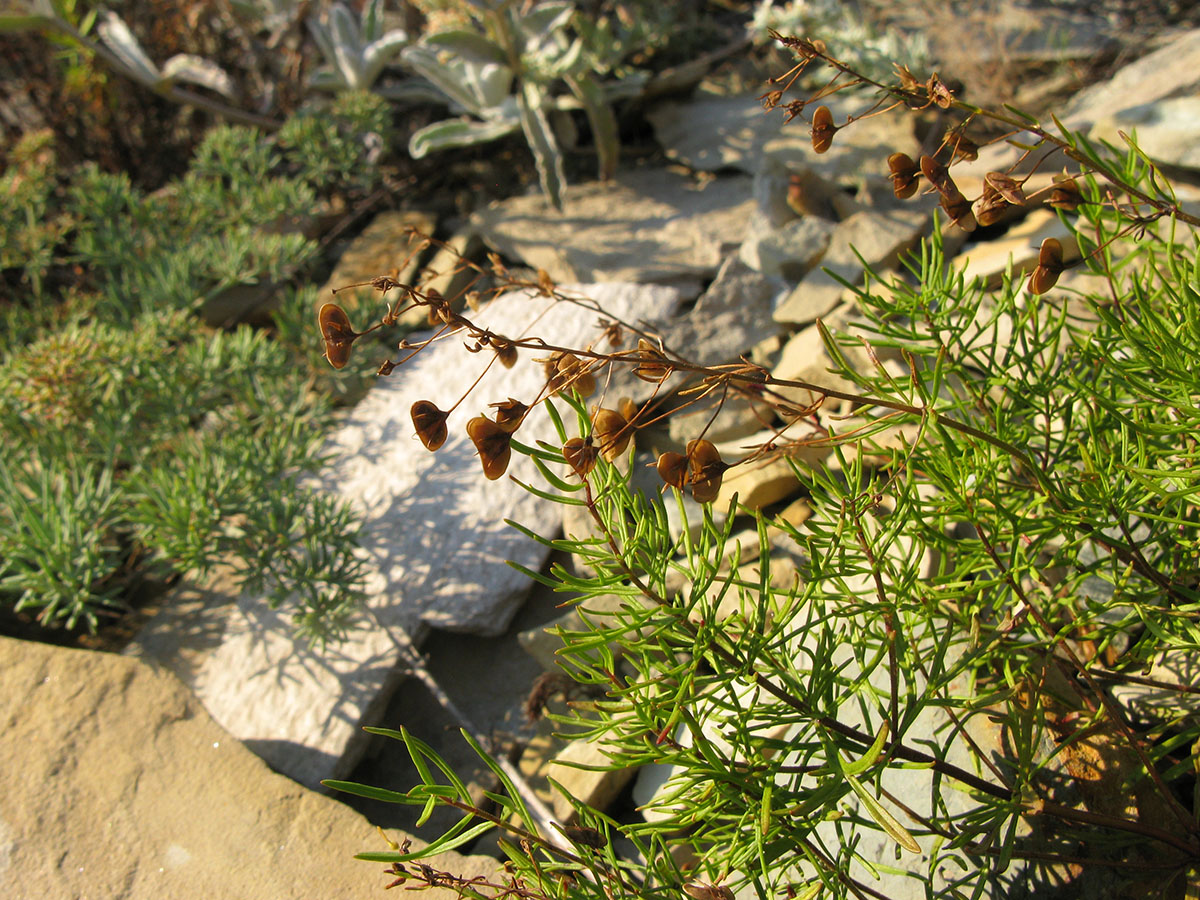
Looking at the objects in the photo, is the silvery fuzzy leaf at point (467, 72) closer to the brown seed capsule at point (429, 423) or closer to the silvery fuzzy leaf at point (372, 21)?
the silvery fuzzy leaf at point (372, 21)

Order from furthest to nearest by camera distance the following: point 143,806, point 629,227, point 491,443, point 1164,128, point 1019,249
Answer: point 629,227 < point 1164,128 < point 1019,249 < point 143,806 < point 491,443

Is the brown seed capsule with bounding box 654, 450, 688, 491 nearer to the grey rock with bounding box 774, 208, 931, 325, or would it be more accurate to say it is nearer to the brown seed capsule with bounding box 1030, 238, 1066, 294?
the brown seed capsule with bounding box 1030, 238, 1066, 294

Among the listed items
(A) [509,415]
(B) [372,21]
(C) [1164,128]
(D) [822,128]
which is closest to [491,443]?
(A) [509,415]

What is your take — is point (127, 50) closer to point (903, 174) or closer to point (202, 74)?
point (202, 74)

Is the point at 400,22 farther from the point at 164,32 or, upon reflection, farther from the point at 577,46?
the point at 577,46

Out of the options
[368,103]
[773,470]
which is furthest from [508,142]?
[773,470]

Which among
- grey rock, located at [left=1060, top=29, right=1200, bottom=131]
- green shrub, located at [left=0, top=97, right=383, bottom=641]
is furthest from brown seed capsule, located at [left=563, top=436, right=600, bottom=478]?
grey rock, located at [left=1060, top=29, right=1200, bottom=131]

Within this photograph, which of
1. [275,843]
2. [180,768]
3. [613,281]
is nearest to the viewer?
[275,843]
